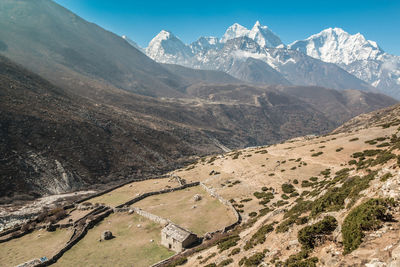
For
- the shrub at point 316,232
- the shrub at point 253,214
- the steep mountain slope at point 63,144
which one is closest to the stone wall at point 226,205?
the shrub at point 253,214

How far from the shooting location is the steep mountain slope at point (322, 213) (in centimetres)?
1303

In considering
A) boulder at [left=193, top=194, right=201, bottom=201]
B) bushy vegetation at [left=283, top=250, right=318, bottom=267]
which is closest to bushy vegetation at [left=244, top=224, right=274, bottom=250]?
bushy vegetation at [left=283, top=250, right=318, bottom=267]

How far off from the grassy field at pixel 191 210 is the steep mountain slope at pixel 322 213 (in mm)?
3124

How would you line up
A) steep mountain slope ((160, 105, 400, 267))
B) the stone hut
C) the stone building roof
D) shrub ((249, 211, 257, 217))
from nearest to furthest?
steep mountain slope ((160, 105, 400, 267)) → the stone hut → the stone building roof → shrub ((249, 211, 257, 217))

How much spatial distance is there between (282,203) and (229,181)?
2051 centimetres

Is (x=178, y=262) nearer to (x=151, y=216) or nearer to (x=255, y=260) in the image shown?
(x=255, y=260)

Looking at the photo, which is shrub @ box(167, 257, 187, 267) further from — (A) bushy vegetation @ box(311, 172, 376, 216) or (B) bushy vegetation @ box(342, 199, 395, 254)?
(B) bushy vegetation @ box(342, 199, 395, 254)

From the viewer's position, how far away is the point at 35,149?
3556 inches

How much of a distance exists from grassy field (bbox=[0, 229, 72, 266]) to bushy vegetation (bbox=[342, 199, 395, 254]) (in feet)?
135

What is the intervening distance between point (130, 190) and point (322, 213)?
5855 centimetres

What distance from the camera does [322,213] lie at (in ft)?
68.3

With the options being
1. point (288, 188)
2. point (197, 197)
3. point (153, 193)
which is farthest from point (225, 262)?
point (153, 193)

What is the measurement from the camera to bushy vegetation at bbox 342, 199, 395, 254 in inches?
→ 515

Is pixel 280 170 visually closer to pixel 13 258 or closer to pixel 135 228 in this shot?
pixel 135 228
